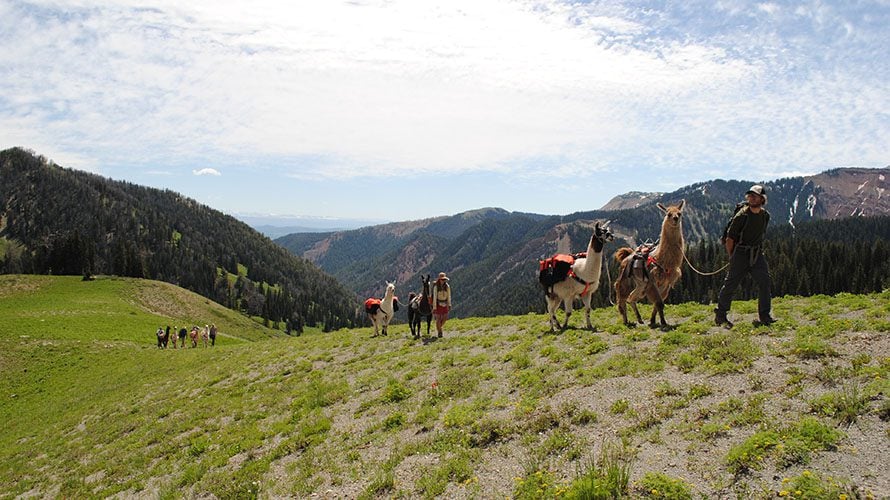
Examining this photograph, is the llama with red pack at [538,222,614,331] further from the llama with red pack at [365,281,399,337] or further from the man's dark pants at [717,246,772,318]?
the llama with red pack at [365,281,399,337]

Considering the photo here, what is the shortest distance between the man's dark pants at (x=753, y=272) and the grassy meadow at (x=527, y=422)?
3.03ft

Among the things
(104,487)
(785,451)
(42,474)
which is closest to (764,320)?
(785,451)

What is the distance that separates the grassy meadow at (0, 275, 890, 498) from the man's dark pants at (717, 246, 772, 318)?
36.4 inches

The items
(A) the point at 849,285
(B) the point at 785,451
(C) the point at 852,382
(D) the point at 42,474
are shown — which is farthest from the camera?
(A) the point at 849,285

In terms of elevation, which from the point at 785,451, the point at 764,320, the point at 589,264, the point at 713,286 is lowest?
the point at 713,286

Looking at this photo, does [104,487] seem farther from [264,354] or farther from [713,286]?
[713,286]

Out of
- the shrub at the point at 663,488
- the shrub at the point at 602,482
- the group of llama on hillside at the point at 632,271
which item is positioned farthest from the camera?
the group of llama on hillside at the point at 632,271

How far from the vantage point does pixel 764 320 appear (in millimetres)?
13516

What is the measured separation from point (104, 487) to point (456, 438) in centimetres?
1150

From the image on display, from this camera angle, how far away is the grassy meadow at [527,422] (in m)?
7.11

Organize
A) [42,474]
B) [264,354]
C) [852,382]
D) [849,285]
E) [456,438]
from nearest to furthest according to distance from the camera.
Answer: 1. [852,382]
2. [456,438]
3. [42,474]
4. [264,354]
5. [849,285]

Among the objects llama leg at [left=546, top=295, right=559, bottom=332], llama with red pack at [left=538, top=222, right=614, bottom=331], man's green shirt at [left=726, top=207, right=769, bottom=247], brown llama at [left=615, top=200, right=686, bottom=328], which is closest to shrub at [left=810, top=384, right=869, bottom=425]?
man's green shirt at [left=726, top=207, right=769, bottom=247]

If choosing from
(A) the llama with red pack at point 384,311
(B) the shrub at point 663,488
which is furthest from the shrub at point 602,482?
(A) the llama with red pack at point 384,311

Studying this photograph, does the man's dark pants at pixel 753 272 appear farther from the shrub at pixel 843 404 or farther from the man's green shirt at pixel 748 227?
the shrub at pixel 843 404
